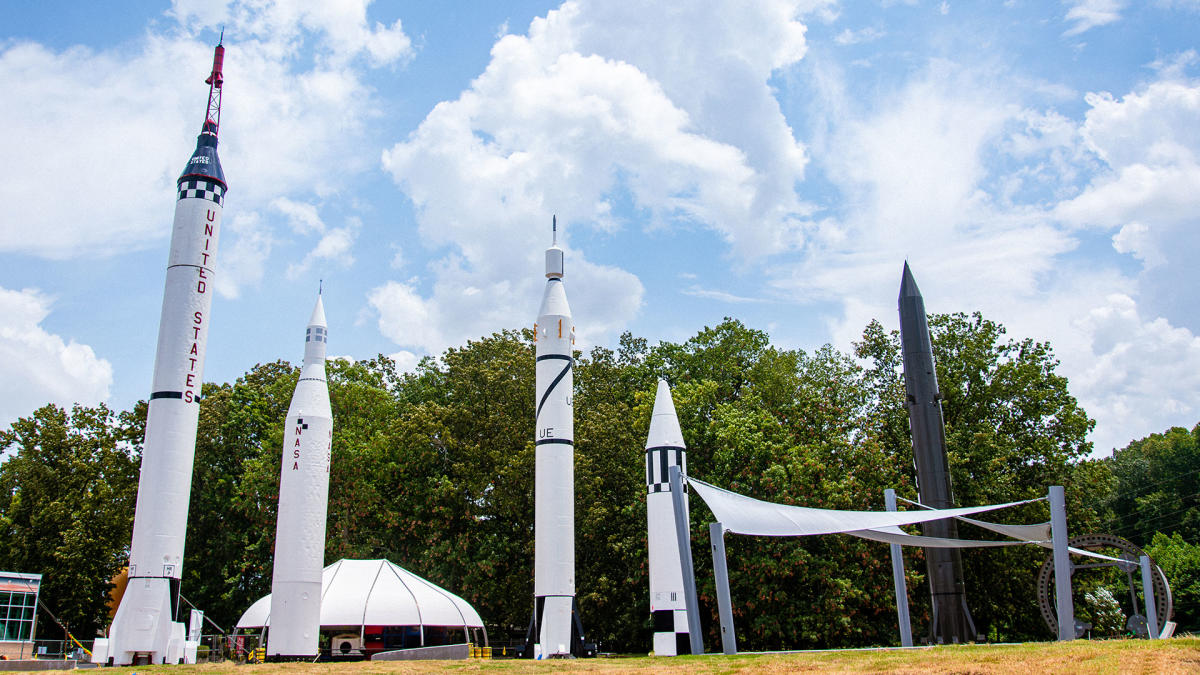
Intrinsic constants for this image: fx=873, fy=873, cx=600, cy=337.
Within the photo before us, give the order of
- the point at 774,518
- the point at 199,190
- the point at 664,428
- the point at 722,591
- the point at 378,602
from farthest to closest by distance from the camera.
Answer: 1. the point at 378,602
2. the point at 664,428
3. the point at 199,190
4. the point at 774,518
5. the point at 722,591

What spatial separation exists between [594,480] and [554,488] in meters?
7.88

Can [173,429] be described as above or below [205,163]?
below

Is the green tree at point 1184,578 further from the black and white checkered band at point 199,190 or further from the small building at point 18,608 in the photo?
the small building at point 18,608

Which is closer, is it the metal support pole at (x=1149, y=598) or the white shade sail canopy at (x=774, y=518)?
the white shade sail canopy at (x=774, y=518)

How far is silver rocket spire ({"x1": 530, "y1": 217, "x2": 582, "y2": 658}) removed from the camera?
843 inches

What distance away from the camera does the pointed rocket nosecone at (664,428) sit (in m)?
23.1

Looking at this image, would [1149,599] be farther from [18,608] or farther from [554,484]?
[18,608]

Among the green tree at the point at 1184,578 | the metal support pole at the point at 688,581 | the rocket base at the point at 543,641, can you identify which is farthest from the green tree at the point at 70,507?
the green tree at the point at 1184,578

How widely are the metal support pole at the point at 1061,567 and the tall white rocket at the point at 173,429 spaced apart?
17083 millimetres

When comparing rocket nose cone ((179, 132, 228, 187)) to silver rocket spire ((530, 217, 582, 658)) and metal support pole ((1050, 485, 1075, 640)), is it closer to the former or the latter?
silver rocket spire ((530, 217, 582, 658))

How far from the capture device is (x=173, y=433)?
1897 centimetres

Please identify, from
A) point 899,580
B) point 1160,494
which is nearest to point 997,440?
point 899,580

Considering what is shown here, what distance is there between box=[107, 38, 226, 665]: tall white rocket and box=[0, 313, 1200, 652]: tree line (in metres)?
11.8

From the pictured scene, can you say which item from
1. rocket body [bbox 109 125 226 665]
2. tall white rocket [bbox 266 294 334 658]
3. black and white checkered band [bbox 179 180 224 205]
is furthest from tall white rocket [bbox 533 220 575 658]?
black and white checkered band [bbox 179 180 224 205]
